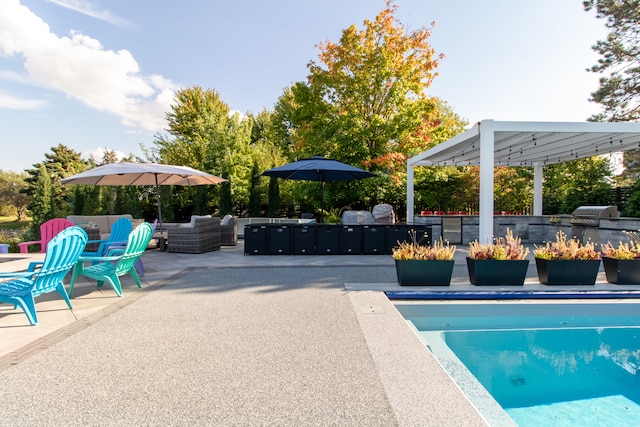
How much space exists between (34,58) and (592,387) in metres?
14.7

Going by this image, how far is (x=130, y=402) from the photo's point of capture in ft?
7.06

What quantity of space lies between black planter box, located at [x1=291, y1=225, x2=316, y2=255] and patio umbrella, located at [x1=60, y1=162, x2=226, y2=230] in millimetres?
3040

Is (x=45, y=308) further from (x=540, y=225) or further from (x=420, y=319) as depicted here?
(x=540, y=225)

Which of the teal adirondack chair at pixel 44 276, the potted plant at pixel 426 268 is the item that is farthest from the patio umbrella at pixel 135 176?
the potted plant at pixel 426 268

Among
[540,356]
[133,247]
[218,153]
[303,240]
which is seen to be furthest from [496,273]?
[218,153]

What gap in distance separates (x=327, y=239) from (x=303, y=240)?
23.4 inches

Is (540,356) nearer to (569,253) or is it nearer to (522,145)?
(569,253)

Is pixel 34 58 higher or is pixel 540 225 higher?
pixel 34 58

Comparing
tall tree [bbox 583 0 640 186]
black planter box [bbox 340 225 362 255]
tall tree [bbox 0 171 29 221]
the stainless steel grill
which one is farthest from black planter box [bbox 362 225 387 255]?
tall tree [bbox 0 171 29 221]

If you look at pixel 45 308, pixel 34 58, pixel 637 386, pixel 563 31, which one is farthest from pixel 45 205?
pixel 563 31

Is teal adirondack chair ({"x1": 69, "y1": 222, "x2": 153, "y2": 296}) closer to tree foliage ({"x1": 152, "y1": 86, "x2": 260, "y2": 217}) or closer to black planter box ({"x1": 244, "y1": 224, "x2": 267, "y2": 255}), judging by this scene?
black planter box ({"x1": 244, "y1": 224, "x2": 267, "y2": 255})

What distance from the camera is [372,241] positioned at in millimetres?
8656

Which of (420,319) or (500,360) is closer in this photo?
(500,360)

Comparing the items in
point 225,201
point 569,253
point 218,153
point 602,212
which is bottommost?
point 569,253
